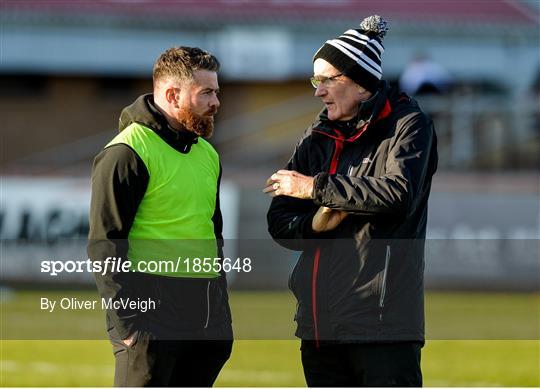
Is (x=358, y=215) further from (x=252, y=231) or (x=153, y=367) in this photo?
(x=252, y=231)

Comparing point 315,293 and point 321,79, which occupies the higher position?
point 321,79

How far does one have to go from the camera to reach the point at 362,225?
4711mm

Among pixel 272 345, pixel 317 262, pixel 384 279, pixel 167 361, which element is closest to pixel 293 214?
pixel 317 262

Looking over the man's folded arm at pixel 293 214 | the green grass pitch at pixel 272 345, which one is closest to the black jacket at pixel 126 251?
the man's folded arm at pixel 293 214

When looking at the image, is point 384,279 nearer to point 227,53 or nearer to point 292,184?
point 292,184

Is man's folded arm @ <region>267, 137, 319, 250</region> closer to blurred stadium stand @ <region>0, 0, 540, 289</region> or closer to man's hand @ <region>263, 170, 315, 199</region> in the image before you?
man's hand @ <region>263, 170, 315, 199</region>

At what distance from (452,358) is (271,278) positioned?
17.9 ft

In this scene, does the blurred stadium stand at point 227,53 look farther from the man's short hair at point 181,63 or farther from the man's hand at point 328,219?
the man's hand at point 328,219

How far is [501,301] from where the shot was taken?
15.5 meters

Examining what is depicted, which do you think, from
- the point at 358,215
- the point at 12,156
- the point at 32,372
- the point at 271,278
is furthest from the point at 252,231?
the point at 358,215

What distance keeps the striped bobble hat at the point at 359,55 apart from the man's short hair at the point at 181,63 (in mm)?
491

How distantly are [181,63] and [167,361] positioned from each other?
1.24 m

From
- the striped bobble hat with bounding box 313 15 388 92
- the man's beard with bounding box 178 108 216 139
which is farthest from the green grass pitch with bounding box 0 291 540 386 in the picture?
the striped bobble hat with bounding box 313 15 388 92

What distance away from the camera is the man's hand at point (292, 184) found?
464 centimetres
